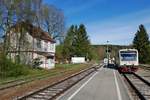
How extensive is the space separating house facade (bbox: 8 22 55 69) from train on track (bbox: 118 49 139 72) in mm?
14228

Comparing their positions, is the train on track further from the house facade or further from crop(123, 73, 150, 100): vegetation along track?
crop(123, 73, 150, 100): vegetation along track

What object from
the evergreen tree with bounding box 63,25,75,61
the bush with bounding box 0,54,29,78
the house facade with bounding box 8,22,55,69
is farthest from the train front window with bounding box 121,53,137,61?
the evergreen tree with bounding box 63,25,75,61

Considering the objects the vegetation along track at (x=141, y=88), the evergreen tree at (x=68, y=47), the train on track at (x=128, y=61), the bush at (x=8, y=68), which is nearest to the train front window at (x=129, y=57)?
the train on track at (x=128, y=61)

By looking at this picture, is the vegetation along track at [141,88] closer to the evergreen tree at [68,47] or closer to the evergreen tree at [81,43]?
the evergreen tree at [68,47]

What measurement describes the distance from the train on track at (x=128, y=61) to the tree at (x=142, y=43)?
53.0 metres

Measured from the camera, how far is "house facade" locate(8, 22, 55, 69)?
144ft

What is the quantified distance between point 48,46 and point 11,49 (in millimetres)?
21845

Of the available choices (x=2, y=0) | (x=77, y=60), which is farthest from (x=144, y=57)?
(x=2, y=0)

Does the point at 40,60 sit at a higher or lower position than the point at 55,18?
lower

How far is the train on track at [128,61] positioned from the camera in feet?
148

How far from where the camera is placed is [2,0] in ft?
130

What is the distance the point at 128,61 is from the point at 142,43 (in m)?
57.2

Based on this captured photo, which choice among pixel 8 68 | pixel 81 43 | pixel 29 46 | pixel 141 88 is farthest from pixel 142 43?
pixel 141 88

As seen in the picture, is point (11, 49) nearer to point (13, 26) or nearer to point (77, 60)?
point (13, 26)
